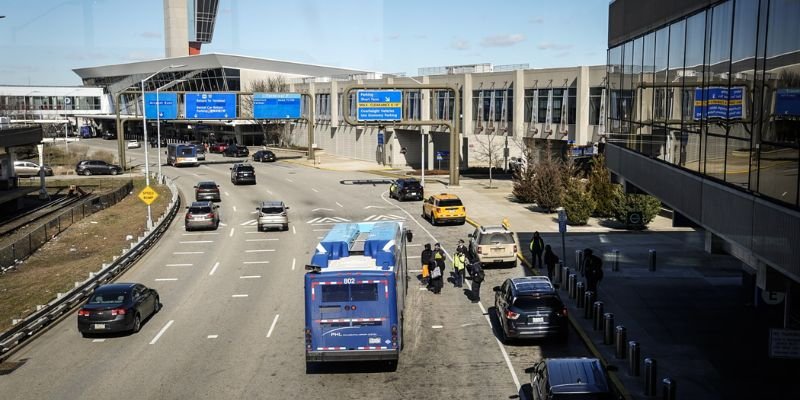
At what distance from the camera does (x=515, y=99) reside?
227ft

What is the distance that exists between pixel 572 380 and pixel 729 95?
7725mm

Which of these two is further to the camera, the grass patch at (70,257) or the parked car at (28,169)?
the parked car at (28,169)

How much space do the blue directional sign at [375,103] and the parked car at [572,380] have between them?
172 feet

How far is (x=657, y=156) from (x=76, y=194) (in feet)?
162

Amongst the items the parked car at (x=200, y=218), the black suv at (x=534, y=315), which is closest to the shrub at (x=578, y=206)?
the parked car at (x=200, y=218)

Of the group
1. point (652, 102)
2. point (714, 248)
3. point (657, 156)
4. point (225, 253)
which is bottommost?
point (225, 253)

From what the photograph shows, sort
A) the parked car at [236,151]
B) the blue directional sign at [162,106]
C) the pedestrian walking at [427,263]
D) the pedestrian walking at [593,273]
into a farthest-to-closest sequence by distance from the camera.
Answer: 1. the parked car at [236,151]
2. the blue directional sign at [162,106]
3. the pedestrian walking at [427,263]
4. the pedestrian walking at [593,273]

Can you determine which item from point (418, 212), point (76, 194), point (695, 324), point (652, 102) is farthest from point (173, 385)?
point (76, 194)

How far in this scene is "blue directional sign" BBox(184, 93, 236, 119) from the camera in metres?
80.4

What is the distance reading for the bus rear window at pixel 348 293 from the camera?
60.2ft

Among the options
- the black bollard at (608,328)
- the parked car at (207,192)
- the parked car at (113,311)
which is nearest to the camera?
the black bollard at (608,328)

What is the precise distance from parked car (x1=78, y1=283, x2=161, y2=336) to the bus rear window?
7963mm

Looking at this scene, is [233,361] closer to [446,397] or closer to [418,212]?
[446,397]

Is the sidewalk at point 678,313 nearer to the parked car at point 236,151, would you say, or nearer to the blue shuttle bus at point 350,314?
the blue shuttle bus at point 350,314
